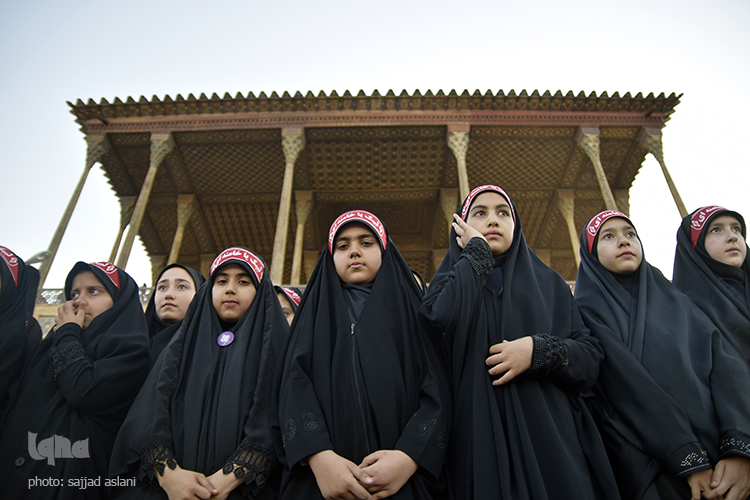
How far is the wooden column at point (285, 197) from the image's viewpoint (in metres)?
6.68

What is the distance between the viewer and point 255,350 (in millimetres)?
1484

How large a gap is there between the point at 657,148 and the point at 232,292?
846cm

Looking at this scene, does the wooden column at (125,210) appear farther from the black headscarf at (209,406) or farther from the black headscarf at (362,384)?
the black headscarf at (362,384)

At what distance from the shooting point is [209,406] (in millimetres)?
1354

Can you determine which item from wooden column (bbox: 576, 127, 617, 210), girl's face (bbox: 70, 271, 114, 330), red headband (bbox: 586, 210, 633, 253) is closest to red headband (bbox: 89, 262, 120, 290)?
girl's face (bbox: 70, 271, 114, 330)

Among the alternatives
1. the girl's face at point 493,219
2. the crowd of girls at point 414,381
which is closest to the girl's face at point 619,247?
the crowd of girls at point 414,381

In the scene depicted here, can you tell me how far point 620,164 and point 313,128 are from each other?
6.33 meters

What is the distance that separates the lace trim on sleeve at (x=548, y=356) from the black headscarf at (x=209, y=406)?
2.72ft

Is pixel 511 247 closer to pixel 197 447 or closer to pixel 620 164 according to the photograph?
pixel 197 447

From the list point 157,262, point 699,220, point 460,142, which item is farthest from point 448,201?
point 699,220

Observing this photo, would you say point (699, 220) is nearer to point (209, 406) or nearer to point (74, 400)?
point (209, 406)

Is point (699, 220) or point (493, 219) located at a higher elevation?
point (493, 219)

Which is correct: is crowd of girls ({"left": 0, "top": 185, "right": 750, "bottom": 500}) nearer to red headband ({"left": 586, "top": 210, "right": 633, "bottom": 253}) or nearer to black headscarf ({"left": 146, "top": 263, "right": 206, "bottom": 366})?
red headband ({"left": 586, "top": 210, "right": 633, "bottom": 253})

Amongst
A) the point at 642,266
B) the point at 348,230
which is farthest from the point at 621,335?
the point at 348,230
